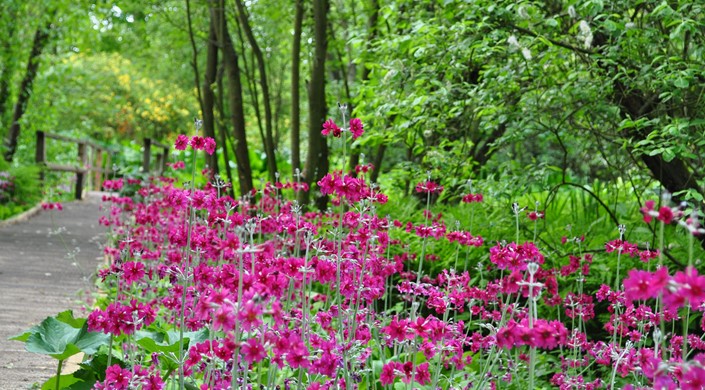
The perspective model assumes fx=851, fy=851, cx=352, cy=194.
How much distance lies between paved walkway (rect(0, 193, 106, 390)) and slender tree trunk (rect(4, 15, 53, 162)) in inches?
92.6

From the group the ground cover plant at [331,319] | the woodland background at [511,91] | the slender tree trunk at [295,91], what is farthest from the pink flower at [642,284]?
the slender tree trunk at [295,91]

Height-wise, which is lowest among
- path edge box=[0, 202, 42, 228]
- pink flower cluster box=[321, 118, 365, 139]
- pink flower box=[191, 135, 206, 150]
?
path edge box=[0, 202, 42, 228]

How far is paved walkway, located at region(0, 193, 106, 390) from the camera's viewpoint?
459 centimetres

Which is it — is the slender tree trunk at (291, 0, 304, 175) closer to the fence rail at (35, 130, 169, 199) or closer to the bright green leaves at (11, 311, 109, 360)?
the bright green leaves at (11, 311, 109, 360)

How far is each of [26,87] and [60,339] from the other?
1236cm

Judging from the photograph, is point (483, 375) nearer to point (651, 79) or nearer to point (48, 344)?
point (48, 344)

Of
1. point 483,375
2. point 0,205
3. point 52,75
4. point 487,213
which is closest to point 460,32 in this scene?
point 487,213

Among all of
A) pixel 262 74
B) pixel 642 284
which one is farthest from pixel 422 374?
pixel 262 74

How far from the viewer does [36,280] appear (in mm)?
7508

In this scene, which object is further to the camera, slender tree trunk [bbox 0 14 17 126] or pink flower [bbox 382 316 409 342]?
slender tree trunk [bbox 0 14 17 126]

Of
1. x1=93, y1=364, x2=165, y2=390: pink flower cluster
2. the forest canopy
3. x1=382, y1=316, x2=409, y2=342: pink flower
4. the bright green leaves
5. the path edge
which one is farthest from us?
the path edge

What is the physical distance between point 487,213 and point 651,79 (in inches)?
101

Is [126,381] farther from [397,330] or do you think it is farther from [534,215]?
[534,215]

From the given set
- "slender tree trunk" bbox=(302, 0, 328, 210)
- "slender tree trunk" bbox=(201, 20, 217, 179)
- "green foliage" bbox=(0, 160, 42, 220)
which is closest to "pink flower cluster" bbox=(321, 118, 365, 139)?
"slender tree trunk" bbox=(302, 0, 328, 210)
